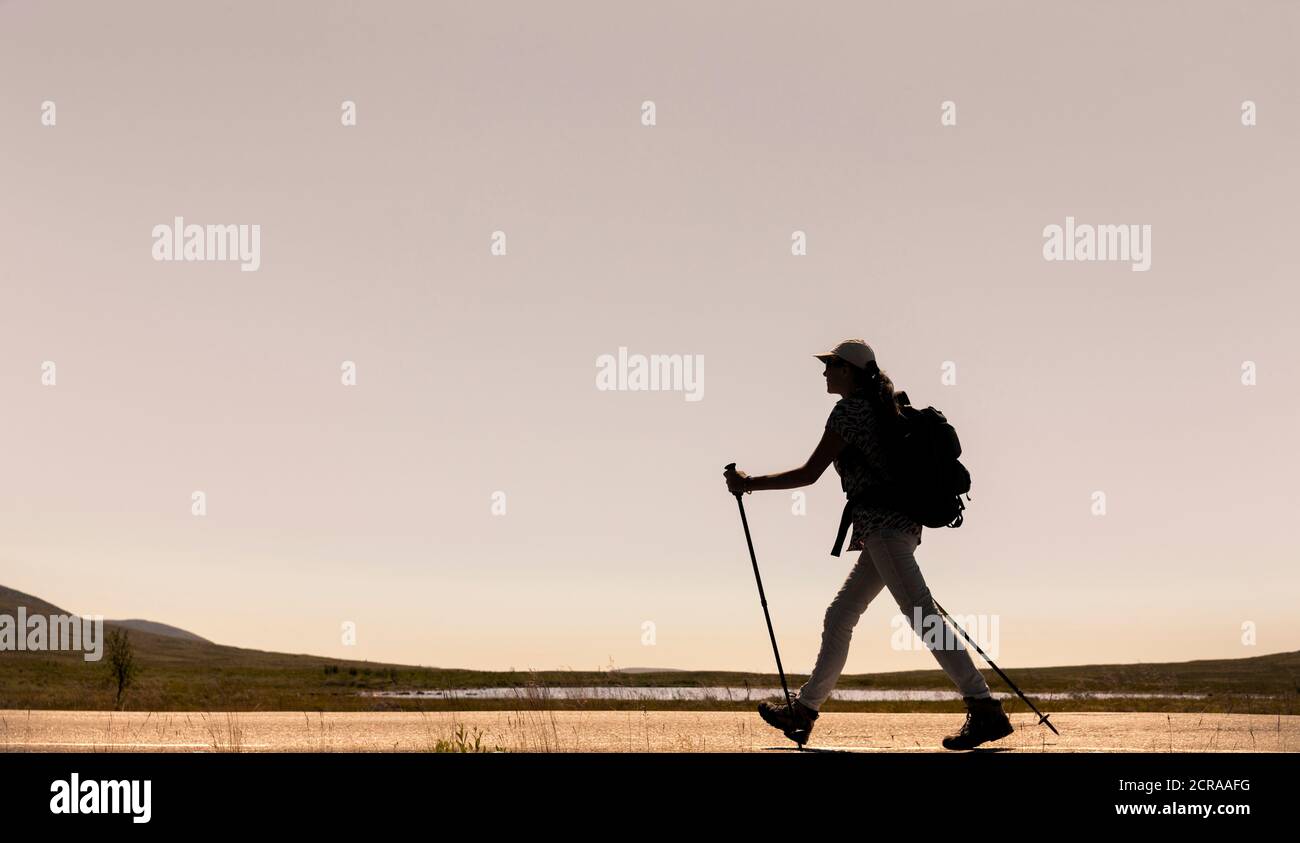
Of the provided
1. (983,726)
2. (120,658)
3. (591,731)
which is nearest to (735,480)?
(983,726)

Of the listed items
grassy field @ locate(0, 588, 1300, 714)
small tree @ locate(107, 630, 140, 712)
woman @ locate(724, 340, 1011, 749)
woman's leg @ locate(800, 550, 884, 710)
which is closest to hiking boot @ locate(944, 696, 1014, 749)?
woman @ locate(724, 340, 1011, 749)

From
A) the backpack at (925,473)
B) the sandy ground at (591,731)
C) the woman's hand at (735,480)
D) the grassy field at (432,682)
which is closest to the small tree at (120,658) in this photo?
the grassy field at (432,682)

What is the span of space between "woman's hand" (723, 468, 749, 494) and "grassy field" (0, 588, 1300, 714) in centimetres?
531

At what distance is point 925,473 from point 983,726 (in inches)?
63.7

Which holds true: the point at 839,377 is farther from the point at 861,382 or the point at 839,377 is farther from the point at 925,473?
the point at 925,473

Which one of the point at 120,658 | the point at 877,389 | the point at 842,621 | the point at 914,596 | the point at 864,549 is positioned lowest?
the point at 120,658

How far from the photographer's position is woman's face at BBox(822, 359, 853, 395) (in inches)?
343

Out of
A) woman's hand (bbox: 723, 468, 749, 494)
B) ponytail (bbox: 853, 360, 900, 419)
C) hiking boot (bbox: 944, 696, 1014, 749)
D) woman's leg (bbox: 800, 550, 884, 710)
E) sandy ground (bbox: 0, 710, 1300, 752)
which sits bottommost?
sandy ground (bbox: 0, 710, 1300, 752)

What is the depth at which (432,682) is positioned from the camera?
7325cm
